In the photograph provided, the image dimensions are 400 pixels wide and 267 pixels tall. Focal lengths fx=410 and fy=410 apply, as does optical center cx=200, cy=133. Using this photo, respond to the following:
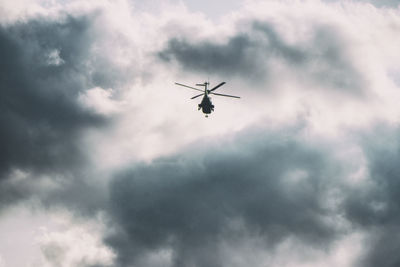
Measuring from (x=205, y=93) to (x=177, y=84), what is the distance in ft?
34.5

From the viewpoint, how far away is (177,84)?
296 feet

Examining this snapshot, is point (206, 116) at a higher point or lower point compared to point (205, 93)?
lower

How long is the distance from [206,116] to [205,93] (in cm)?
693

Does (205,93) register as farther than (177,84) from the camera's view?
Yes

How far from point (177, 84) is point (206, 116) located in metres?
10.4

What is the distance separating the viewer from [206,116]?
94.6 metres

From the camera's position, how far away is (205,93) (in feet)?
323
